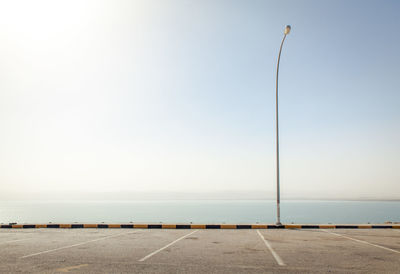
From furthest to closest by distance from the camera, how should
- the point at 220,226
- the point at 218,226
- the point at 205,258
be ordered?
the point at 218,226 → the point at 220,226 → the point at 205,258

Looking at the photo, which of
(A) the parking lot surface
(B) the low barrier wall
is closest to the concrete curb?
(B) the low barrier wall

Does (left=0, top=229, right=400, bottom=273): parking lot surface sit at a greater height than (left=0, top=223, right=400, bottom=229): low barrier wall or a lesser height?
greater

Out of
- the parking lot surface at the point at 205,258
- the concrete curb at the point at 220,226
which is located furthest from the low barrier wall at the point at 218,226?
the parking lot surface at the point at 205,258

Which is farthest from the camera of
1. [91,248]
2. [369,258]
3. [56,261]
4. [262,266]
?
[91,248]

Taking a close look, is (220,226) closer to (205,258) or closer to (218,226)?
(218,226)

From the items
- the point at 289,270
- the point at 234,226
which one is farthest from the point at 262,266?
the point at 234,226

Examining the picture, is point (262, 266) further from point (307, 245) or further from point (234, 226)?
point (234, 226)

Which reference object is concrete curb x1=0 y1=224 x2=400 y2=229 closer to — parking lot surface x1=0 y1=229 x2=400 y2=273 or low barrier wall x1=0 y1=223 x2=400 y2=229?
low barrier wall x1=0 y1=223 x2=400 y2=229

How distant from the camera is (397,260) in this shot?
6.63 metres

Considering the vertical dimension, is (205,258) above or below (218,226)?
above

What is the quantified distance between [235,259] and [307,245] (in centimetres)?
346

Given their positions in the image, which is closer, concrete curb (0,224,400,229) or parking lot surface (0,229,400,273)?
parking lot surface (0,229,400,273)

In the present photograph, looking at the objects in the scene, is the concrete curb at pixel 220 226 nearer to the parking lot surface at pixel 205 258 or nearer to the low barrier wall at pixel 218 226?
the low barrier wall at pixel 218 226

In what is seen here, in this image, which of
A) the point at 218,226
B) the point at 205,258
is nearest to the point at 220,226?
the point at 218,226
